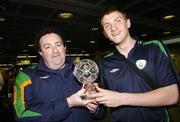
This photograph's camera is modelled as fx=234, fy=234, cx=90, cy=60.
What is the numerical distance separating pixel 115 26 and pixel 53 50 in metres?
0.62

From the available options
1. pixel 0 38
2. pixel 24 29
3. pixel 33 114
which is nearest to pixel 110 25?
pixel 33 114

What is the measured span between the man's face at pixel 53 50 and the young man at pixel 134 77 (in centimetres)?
42

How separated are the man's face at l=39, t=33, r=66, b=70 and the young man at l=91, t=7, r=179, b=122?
42 centimetres

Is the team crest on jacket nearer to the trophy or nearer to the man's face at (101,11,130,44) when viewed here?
the man's face at (101,11,130,44)

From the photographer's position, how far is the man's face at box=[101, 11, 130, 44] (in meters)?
2.11

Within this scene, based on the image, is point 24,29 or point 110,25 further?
point 24,29

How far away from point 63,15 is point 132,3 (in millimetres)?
2233

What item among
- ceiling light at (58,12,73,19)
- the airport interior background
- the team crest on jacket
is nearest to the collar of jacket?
the team crest on jacket

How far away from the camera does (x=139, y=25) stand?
391 inches

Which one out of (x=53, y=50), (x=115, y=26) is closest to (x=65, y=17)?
(x=53, y=50)

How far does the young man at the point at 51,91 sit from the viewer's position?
193 cm

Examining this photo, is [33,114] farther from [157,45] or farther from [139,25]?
[139,25]

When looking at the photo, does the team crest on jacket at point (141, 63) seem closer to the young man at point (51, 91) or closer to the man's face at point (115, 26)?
the man's face at point (115, 26)

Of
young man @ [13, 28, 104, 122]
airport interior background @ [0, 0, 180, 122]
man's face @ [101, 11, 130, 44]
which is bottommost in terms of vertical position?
young man @ [13, 28, 104, 122]
